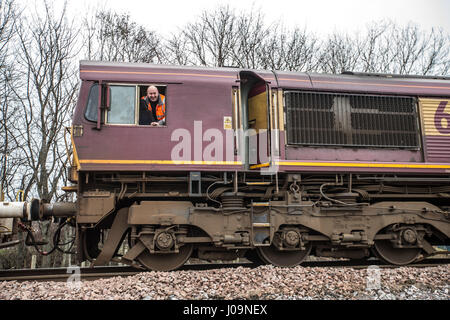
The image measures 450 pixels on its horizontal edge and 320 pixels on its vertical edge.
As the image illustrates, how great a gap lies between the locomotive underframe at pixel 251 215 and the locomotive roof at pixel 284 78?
1862 mm

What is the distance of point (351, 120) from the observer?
711cm

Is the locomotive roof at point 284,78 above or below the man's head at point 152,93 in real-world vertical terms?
above

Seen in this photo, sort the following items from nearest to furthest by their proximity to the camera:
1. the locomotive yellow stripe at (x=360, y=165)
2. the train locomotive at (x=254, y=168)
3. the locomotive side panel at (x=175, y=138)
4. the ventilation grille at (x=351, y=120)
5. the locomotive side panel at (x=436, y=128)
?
1. the locomotive side panel at (x=175, y=138)
2. the train locomotive at (x=254, y=168)
3. the locomotive yellow stripe at (x=360, y=165)
4. the ventilation grille at (x=351, y=120)
5. the locomotive side panel at (x=436, y=128)

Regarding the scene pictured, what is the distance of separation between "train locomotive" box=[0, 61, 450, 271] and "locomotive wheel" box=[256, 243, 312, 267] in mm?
24

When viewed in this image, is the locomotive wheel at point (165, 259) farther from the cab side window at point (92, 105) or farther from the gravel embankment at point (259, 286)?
the cab side window at point (92, 105)

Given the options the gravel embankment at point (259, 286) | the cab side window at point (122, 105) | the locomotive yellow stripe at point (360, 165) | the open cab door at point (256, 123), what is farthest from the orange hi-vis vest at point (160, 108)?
the gravel embankment at point (259, 286)

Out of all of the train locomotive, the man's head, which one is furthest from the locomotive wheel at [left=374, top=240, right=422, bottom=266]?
the man's head

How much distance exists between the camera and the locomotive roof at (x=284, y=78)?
634 cm

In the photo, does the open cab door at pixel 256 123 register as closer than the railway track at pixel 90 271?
No

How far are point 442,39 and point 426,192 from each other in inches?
645

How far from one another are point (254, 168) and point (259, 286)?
2458 mm

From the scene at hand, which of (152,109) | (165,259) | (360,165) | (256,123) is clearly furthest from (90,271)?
(360,165)

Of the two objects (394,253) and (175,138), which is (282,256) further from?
(175,138)
